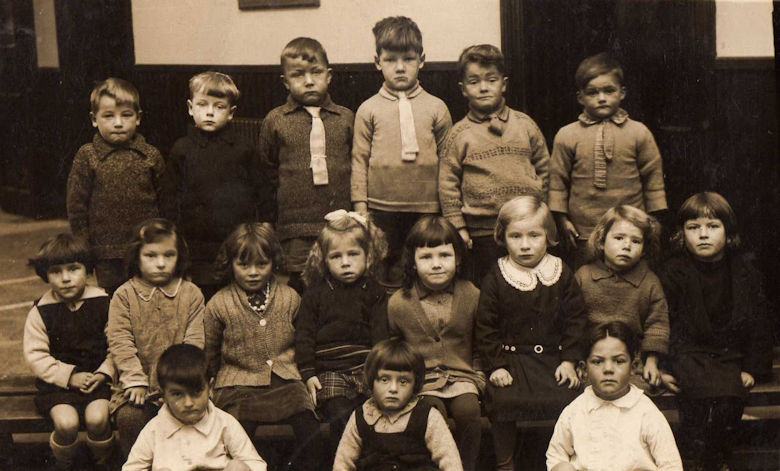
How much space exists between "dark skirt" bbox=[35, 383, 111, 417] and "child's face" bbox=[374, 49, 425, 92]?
1830 mm

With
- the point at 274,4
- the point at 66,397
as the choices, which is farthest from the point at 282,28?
the point at 66,397

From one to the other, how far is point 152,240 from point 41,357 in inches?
26.5

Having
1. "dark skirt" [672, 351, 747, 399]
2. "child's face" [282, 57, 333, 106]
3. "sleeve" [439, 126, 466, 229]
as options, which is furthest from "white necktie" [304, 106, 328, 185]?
"dark skirt" [672, 351, 747, 399]

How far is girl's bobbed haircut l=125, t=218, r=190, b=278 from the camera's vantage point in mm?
4402

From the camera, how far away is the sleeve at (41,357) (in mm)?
4406

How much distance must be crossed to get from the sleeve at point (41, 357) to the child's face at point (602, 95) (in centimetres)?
249

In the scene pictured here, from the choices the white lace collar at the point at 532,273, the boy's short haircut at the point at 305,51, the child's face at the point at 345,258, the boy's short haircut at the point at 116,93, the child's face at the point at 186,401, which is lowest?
the child's face at the point at 186,401

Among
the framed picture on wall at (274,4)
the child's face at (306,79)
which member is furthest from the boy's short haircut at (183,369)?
the framed picture on wall at (274,4)

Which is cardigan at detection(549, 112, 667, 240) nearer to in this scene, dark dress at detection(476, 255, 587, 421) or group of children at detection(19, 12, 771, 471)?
group of children at detection(19, 12, 771, 471)

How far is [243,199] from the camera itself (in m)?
4.87

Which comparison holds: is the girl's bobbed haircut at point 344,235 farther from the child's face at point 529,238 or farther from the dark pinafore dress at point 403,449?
the dark pinafore dress at point 403,449

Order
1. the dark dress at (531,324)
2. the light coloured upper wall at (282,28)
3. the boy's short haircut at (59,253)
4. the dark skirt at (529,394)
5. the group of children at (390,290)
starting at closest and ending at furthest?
the group of children at (390,290)
the dark skirt at (529,394)
the dark dress at (531,324)
the boy's short haircut at (59,253)
the light coloured upper wall at (282,28)

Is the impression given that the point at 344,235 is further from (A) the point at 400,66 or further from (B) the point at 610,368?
(B) the point at 610,368

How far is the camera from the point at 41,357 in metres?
4.44
